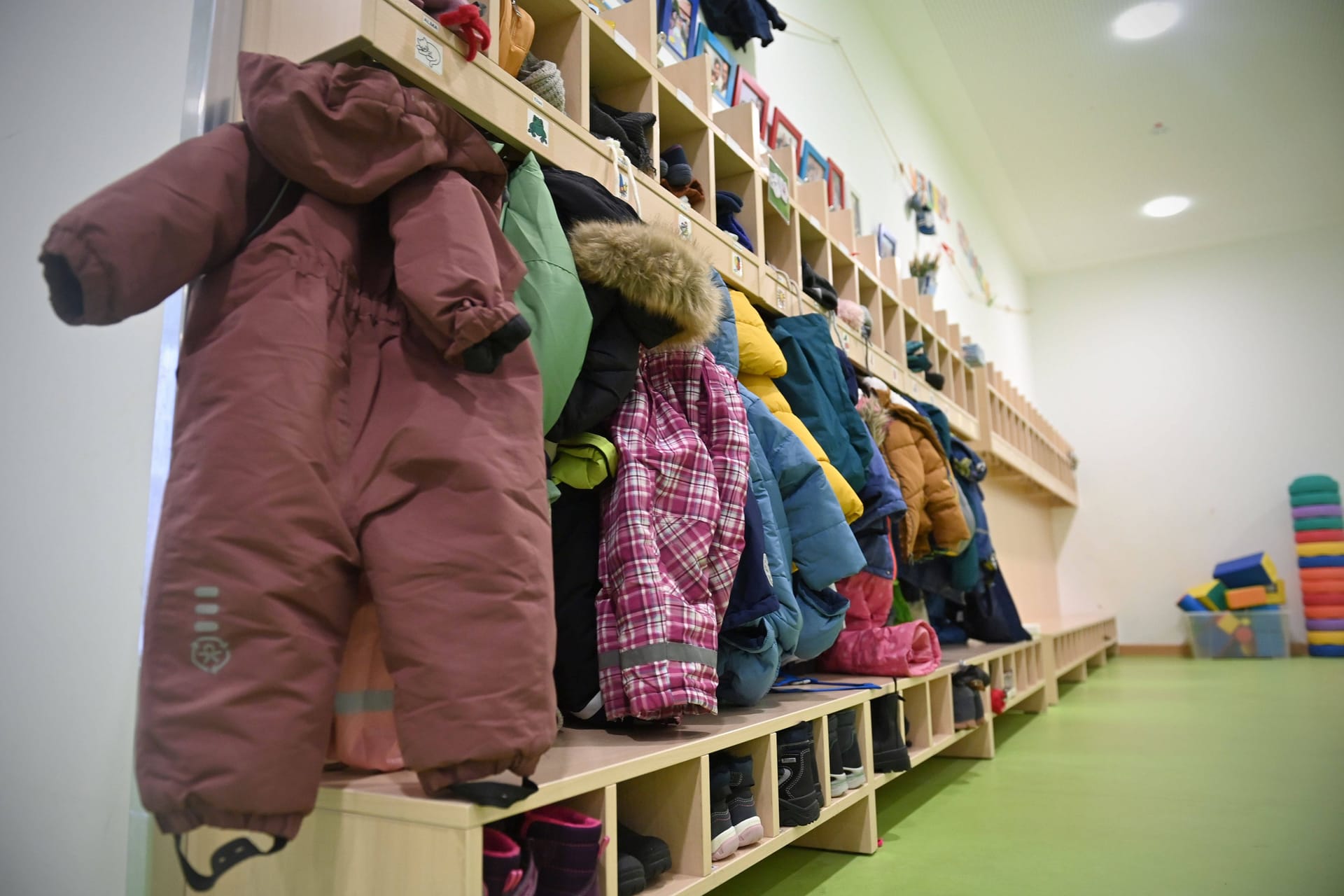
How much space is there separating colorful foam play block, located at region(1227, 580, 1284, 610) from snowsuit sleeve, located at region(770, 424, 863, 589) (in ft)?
22.6

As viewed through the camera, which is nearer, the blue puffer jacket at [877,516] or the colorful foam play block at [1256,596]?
the blue puffer jacket at [877,516]

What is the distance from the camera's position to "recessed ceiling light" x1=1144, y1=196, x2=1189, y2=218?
24.4ft

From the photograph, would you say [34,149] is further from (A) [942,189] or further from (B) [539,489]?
(A) [942,189]

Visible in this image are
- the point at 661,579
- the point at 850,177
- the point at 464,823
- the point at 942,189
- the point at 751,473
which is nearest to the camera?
the point at 464,823

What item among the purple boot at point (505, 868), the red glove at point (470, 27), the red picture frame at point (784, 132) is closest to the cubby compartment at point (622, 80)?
the red glove at point (470, 27)

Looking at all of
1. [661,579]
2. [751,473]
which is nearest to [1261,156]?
[751,473]

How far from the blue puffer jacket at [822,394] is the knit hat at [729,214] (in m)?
0.28

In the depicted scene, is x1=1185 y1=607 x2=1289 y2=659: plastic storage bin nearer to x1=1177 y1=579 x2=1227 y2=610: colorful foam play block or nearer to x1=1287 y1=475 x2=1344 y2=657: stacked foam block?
x1=1177 y1=579 x2=1227 y2=610: colorful foam play block

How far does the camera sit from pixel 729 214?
2441 mm

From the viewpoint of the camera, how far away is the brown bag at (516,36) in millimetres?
1552

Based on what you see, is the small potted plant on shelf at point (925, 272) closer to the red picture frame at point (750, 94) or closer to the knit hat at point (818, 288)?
the red picture frame at point (750, 94)

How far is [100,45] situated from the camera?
149 centimetres

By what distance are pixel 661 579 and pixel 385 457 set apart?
1.76ft

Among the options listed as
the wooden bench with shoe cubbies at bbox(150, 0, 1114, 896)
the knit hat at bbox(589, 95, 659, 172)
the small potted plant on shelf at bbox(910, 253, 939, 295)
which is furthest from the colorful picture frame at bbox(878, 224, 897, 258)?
the knit hat at bbox(589, 95, 659, 172)
